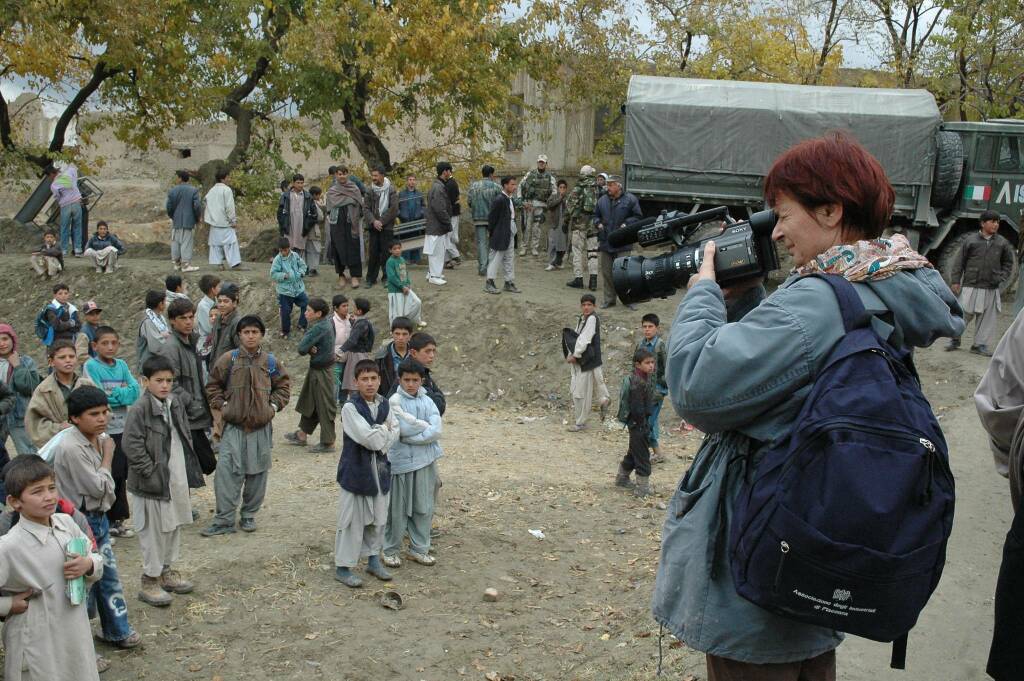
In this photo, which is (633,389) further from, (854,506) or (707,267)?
(854,506)

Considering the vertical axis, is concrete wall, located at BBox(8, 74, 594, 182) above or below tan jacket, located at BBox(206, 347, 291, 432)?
above

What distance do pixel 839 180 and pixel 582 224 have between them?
13.6 metres

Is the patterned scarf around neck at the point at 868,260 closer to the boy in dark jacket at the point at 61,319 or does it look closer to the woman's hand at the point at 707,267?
the woman's hand at the point at 707,267

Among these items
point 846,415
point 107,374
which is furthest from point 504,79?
point 846,415

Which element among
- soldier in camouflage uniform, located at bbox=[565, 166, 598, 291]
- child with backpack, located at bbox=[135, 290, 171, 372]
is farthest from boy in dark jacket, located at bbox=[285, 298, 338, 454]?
soldier in camouflage uniform, located at bbox=[565, 166, 598, 291]

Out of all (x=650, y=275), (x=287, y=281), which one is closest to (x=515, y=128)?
(x=287, y=281)

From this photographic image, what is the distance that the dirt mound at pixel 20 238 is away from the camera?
19.2 metres

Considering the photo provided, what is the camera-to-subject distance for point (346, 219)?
1507cm

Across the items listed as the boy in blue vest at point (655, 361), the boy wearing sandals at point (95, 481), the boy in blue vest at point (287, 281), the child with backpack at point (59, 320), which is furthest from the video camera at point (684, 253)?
the boy in blue vest at point (287, 281)

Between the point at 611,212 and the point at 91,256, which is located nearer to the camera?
the point at 611,212

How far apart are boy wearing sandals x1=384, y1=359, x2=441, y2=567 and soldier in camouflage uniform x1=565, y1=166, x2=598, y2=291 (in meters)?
8.53

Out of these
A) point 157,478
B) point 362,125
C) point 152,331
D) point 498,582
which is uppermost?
point 362,125

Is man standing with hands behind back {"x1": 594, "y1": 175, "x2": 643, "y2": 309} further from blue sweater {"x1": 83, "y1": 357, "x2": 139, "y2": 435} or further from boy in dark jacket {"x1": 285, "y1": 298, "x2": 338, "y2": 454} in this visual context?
blue sweater {"x1": 83, "y1": 357, "x2": 139, "y2": 435}

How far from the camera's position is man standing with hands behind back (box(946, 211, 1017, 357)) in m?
12.5
